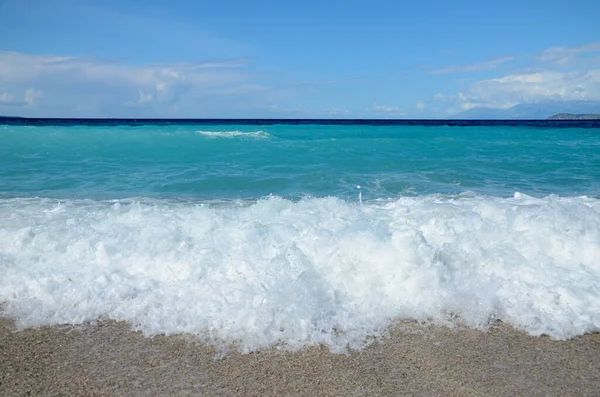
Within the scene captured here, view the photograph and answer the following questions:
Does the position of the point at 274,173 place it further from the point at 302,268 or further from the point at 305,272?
the point at 305,272

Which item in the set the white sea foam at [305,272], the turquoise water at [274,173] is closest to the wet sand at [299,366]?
the white sea foam at [305,272]

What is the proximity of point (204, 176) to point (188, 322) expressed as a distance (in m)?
8.74

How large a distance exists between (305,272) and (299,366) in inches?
49.5

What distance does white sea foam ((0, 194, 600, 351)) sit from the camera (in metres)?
3.87

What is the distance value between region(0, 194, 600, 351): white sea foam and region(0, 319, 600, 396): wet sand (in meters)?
0.18

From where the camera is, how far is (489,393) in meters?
3.01

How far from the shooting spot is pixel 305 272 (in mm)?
4457

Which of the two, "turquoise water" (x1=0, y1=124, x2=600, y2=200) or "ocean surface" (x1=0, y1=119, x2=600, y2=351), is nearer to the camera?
"ocean surface" (x1=0, y1=119, x2=600, y2=351)

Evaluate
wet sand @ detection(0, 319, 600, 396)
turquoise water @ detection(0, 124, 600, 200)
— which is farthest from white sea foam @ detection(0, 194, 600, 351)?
turquoise water @ detection(0, 124, 600, 200)

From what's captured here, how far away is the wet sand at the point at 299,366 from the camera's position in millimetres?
3047

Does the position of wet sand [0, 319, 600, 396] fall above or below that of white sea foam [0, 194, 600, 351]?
below

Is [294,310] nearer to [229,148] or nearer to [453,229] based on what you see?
[453,229]

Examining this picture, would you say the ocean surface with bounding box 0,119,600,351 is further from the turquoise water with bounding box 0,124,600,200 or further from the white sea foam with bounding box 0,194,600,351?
the turquoise water with bounding box 0,124,600,200

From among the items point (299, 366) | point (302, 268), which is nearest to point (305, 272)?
point (302, 268)
